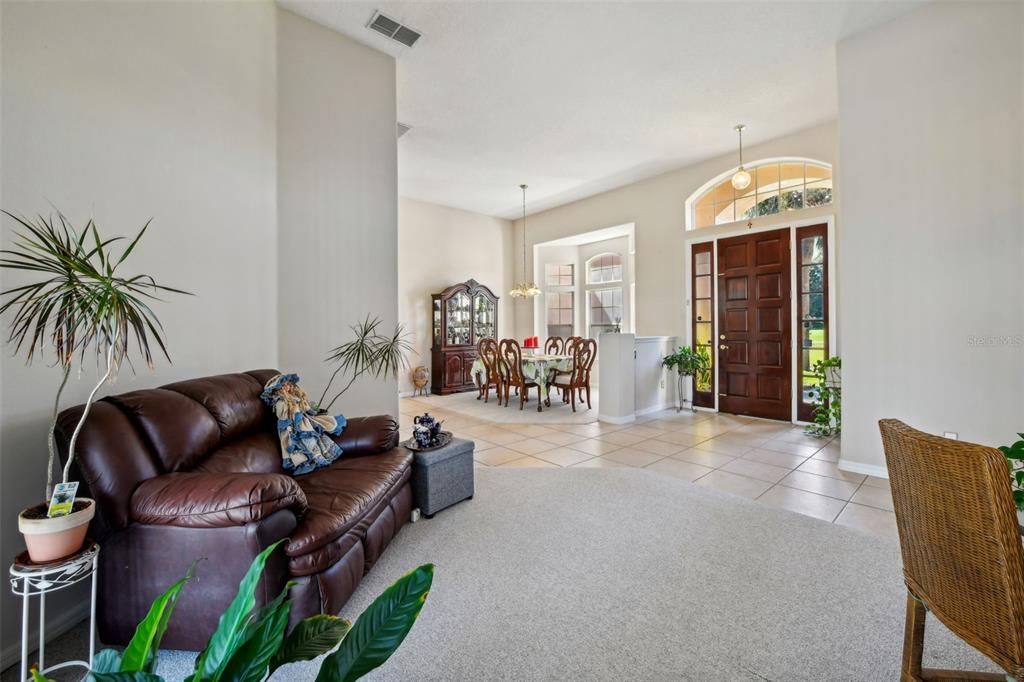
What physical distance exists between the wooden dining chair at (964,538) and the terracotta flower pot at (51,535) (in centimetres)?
221

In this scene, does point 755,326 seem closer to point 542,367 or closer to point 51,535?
point 542,367

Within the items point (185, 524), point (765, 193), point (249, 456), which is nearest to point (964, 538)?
point (185, 524)

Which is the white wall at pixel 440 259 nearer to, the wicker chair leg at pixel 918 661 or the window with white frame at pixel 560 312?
the window with white frame at pixel 560 312

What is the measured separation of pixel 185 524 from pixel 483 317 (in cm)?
Result: 659

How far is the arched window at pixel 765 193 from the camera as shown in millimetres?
4988

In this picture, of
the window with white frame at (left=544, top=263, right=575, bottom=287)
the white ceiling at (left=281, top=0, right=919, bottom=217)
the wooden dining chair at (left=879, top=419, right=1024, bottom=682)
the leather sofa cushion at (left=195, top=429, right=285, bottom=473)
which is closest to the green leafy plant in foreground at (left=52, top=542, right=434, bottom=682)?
the wooden dining chair at (left=879, top=419, right=1024, bottom=682)

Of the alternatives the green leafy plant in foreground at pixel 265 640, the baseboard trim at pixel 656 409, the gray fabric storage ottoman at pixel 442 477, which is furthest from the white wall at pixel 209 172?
the baseboard trim at pixel 656 409

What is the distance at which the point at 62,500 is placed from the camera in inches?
51.3

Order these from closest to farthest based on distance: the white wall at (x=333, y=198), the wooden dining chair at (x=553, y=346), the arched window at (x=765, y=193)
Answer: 1. the white wall at (x=333, y=198)
2. the arched window at (x=765, y=193)
3. the wooden dining chair at (x=553, y=346)

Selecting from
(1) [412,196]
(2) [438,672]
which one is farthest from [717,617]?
(1) [412,196]

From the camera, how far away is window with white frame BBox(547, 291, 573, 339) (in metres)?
8.66

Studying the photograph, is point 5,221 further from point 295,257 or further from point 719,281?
point 719,281

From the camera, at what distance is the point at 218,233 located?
2.58 metres

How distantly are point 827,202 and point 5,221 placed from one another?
20.9ft
